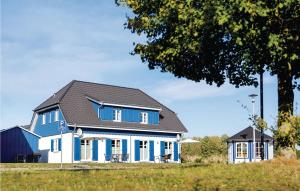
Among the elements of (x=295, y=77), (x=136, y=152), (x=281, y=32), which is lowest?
(x=136, y=152)

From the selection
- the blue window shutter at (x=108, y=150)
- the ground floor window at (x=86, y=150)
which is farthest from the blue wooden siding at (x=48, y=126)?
the blue window shutter at (x=108, y=150)

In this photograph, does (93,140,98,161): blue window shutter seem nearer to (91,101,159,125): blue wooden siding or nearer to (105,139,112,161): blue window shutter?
(105,139,112,161): blue window shutter

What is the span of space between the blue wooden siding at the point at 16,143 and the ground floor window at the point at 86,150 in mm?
6576

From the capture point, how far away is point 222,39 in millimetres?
19047

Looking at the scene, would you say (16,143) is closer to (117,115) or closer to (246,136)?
(117,115)

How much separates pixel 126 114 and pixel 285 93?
104 feet

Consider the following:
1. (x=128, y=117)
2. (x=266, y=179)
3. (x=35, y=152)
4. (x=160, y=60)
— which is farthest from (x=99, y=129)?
(x=266, y=179)

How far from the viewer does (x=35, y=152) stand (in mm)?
49875

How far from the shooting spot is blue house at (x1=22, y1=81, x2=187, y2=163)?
4575 cm

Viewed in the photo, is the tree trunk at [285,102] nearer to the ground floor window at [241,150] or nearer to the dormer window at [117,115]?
the ground floor window at [241,150]

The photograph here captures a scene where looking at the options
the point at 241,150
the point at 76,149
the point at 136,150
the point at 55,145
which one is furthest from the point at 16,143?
Result: the point at 241,150

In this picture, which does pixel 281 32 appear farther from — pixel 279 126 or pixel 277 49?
pixel 279 126

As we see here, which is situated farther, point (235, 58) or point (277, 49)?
point (235, 58)

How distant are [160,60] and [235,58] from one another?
319 cm
